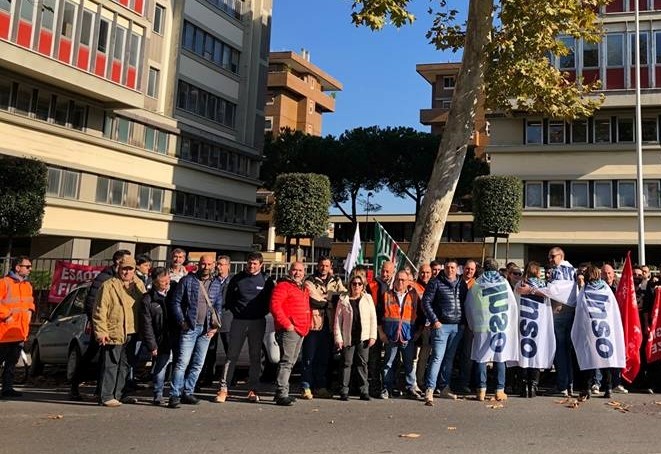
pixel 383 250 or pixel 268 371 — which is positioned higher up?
pixel 383 250

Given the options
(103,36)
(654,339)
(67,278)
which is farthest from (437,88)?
(654,339)

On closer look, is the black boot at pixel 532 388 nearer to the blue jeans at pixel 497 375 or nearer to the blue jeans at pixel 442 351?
the blue jeans at pixel 497 375

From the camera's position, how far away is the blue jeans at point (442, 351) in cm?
917

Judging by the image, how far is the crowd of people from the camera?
28.3 ft

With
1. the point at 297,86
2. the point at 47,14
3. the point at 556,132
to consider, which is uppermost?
the point at 297,86

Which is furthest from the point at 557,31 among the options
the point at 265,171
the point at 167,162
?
the point at 265,171

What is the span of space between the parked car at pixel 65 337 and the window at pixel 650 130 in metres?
28.7

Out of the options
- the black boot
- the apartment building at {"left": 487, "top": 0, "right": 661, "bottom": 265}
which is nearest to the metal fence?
the black boot

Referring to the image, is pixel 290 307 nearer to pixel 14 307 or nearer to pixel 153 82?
pixel 14 307

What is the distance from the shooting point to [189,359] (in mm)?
8664

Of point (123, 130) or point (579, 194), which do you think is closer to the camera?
point (579, 194)

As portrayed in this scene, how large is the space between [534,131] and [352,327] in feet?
86.8

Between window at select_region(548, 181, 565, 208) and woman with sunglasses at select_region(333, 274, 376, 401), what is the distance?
2580 centimetres

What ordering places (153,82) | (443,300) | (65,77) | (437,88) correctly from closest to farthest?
(443,300) → (65,77) → (153,82) → (437,88)
